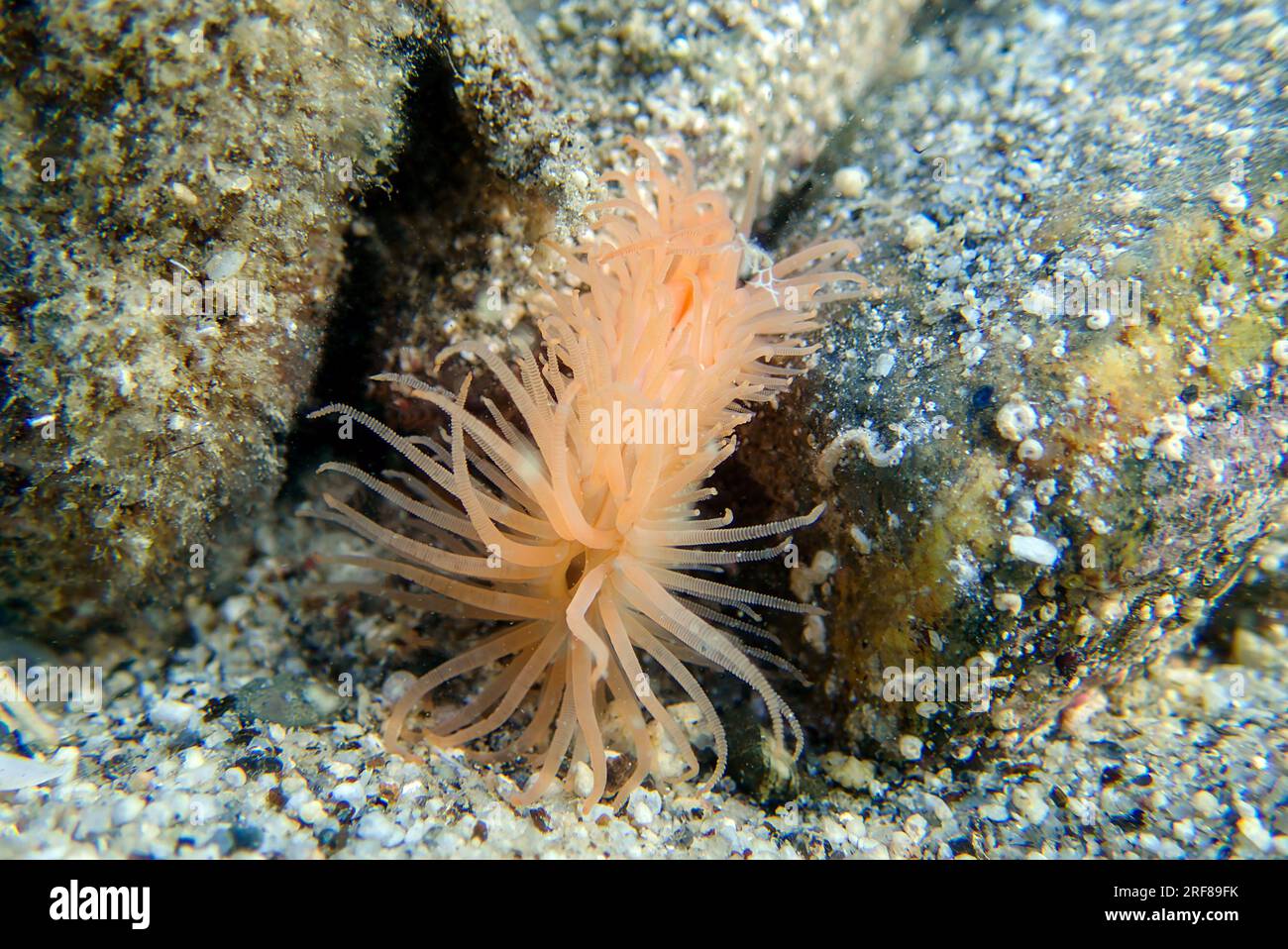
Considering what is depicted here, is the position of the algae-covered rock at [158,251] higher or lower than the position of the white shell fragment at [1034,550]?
higher

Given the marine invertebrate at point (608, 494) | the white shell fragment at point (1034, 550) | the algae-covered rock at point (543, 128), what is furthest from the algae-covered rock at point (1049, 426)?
the algae-covered rock at point (543, 128)

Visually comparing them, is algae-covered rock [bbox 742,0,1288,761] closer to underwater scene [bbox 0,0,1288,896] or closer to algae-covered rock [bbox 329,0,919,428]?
underwater scene [bbox 0,0,1288,896]

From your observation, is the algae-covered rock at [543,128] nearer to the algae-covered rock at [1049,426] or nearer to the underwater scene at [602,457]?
the underwater scene at [602,457]

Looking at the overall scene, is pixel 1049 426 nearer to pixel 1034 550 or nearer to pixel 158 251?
pixel 1034 550

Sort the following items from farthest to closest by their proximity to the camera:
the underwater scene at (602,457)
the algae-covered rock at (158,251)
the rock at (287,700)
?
the rock at (287,700), the underwater scene at (602,457), the algae-covered rock at (158,251)

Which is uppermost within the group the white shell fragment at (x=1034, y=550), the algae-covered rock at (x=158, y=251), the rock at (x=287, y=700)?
the algae-covered rock at (x=158, y=251)

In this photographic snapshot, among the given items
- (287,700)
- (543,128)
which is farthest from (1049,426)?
A: (287,700)
